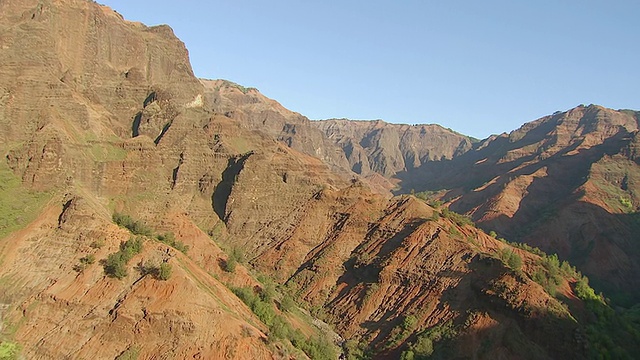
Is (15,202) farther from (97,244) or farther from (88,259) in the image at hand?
(88,259)

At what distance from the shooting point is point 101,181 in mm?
56719

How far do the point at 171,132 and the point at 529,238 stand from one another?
6435 centimetres

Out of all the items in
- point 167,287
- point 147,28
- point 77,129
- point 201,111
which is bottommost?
point 167,287

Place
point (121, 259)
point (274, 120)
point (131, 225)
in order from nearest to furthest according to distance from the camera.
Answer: point (121, 259) < point (131, 225) < point (274, 120)

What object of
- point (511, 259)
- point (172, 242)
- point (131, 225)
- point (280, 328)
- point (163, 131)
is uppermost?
point (163, 131)

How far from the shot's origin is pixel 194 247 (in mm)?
54812

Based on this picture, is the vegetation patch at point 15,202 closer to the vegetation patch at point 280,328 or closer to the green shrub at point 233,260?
the green shrub at point 233,260

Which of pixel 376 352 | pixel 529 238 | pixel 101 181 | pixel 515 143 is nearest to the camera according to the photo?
pixel 376 352

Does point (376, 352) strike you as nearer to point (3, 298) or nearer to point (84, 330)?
point (84, 330)

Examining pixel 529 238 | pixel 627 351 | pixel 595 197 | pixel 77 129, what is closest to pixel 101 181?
pixel 77 129

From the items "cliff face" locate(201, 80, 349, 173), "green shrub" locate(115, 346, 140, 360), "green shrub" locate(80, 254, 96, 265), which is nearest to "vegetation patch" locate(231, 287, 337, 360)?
"green shrub" locate(115, 346, 140, 360)

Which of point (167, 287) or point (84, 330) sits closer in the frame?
point (84, 330)

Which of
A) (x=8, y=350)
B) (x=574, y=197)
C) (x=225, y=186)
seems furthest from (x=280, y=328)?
(x=574, y=197)

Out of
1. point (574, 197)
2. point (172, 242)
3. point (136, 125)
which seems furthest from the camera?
point (574, 197)
